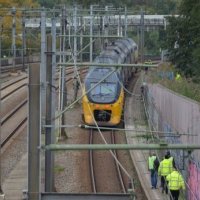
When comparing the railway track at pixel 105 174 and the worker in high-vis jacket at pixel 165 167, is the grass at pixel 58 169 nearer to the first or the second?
the railway track at pixel 105 174

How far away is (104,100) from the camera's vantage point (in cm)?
3228

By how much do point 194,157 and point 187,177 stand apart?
145 cm

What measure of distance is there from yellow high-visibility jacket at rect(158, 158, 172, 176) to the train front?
12.1m

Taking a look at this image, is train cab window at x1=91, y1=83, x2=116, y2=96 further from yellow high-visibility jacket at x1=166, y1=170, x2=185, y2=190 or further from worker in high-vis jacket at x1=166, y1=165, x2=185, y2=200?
yellow high-visibility jacket at x1=166, y1=170, x2=185, y2=190

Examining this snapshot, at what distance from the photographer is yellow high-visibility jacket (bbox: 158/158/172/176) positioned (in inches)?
768

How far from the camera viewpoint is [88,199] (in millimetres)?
9852

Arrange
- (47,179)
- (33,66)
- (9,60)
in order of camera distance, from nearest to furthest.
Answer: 1. (33,66)
2. (47,179)
3. (9,60)

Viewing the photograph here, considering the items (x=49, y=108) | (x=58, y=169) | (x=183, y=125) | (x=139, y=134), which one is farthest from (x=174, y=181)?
(x=139, y=134)

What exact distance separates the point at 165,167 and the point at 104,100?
41.7 feet

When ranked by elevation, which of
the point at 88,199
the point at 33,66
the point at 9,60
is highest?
the point at 33,66

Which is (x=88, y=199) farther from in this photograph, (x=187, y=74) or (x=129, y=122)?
(x=187, y=74)

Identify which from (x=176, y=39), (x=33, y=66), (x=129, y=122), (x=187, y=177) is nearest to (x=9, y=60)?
(x=176, y=39)

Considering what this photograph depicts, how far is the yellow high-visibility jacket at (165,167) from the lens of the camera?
19.5 meters

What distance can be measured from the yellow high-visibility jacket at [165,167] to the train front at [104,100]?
476 inches
